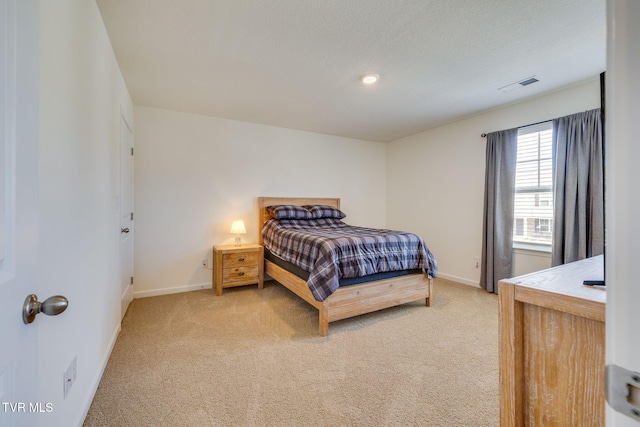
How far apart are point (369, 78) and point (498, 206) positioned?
7.41 feet

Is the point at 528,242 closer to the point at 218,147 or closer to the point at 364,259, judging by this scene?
the point at 364,259

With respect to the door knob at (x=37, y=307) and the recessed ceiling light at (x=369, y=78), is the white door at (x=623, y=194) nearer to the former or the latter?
the door knob at (x=37, y=307)

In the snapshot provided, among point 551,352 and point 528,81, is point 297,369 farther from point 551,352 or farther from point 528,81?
point 528,81

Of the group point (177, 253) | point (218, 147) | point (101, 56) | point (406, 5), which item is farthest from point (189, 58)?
point (177, 253)

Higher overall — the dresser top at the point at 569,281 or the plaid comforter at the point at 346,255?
the dresser top at the point at 569,281

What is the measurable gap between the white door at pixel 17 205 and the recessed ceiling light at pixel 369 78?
2.35m

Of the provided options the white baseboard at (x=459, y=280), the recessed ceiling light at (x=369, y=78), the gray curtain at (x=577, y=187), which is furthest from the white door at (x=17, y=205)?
the white baseboard at (x=459, y=280)

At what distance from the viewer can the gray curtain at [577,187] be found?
8.41 feet

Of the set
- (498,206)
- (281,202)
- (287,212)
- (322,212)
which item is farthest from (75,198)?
(498,206)

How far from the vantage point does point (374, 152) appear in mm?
5078

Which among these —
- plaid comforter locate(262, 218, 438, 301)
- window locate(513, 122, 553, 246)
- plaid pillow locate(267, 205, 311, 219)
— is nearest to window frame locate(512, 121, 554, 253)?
window locate(513, 122, 553, 246)

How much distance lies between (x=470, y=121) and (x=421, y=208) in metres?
1.47

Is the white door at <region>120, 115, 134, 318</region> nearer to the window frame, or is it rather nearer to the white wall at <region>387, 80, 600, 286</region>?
the white wall at <region>387, 80, 600, 286</region>

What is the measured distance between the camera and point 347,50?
2125mm
